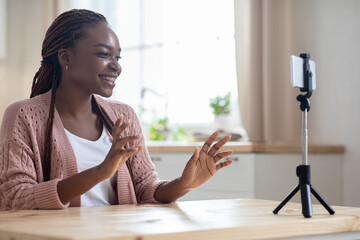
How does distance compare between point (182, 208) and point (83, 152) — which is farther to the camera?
point (83, 152)

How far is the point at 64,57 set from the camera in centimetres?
181

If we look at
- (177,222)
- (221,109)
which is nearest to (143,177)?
(177,222)

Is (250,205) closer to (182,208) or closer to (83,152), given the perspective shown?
(182,208)

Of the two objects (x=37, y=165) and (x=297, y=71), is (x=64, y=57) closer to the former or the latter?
(x=37, y=165)

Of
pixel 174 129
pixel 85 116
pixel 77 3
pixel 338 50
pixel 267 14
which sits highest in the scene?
pixel 77 3

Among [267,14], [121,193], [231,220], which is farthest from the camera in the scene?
[267,14]

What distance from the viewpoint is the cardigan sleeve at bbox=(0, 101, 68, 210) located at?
143 centimetres

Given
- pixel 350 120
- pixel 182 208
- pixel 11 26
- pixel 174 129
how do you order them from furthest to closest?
pixel 11 26 < pixel 174 129 < pixel 350 120 < pixel 182 208

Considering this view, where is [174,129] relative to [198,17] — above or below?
below

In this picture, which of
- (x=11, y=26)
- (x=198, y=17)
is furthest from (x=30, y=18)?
(x=198, y=17)

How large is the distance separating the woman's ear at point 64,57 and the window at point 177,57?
2118 mm

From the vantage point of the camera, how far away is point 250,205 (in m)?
1.43

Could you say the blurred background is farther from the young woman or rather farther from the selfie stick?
the selfie stick

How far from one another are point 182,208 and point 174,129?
8.66ft
